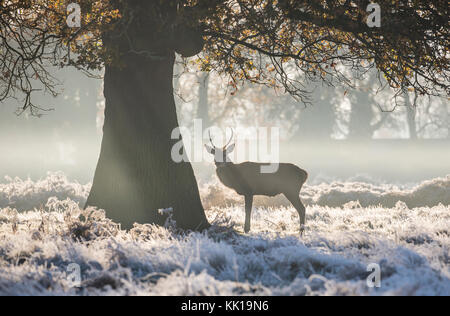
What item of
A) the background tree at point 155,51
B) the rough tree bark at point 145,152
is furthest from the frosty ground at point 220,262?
the background tree at point 155,51

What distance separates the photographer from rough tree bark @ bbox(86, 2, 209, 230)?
10.4 m

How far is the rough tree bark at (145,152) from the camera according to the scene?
1042cm

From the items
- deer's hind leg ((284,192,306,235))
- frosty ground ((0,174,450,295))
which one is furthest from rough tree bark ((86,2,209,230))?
deer's hind leg ((284,192,306,235))

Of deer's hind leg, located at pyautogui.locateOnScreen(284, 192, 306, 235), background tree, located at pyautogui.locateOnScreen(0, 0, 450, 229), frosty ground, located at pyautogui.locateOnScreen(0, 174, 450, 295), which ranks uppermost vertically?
background tree, located at pyautogui.locateOnScreen(0, 0, 450, 229)

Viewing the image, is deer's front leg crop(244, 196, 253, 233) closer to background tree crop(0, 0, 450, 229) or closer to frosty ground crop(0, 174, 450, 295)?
frosty ground crop(0, 174, 450, 295)

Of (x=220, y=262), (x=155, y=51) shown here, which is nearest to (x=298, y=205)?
(x=155, y=51)

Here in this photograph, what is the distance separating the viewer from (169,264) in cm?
663

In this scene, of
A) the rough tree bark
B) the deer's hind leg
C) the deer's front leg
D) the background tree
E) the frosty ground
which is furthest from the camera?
the deer's hind leg

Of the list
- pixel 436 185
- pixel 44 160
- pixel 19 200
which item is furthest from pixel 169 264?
pixel 44 160

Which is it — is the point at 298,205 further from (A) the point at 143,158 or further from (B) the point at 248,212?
(A) the point at 143,158

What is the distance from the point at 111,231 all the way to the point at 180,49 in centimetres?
422

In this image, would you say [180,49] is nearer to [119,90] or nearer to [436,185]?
[119,90]

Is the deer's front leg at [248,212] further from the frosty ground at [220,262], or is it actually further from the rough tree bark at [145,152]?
the rough tree bark at [145,152]

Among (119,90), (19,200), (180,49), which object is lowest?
(19,200)
